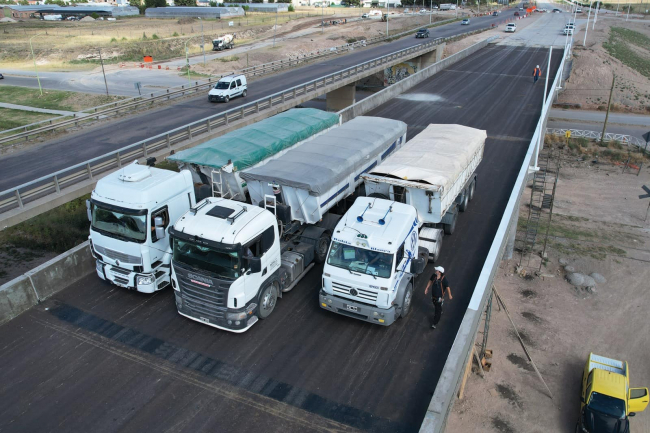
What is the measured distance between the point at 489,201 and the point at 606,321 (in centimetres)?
785

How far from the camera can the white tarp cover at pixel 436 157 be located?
15.0 m

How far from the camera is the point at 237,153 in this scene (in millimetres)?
16656

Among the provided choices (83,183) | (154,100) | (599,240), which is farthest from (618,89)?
(83,183)

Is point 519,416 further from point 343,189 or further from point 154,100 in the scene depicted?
point 154,100

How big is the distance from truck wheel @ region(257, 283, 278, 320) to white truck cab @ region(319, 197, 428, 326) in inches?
54.9

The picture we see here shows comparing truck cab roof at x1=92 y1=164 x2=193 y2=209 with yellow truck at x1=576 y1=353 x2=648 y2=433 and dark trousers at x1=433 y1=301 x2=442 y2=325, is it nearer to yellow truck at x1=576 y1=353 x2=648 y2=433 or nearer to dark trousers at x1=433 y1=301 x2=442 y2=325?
dark trousers at x1=433 y1=301 x2=442 y2=325

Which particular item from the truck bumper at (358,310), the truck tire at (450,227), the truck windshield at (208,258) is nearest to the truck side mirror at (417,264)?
the truck bumper at (358,310)

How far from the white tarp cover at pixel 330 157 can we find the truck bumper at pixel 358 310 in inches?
136

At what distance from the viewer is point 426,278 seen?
14422 mm

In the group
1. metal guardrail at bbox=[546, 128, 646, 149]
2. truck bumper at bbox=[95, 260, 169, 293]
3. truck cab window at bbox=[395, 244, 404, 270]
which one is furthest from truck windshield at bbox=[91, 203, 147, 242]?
metal guardrail at bbox=[546, 128, 646, 149]

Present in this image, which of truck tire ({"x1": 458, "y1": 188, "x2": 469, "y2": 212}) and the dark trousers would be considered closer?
the dark trousers

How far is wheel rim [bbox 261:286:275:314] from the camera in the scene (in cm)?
1250

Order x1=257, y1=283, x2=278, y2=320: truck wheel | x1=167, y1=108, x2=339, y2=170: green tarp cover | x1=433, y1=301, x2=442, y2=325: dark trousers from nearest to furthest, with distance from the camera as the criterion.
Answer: x1=433, y1=301, x2=442, y2=325: dark trousers
x1=257, y1=283, x2=278, y2=320: truck wheel
x1=167, y1=108, x2=339, y2=170: green tarp cover

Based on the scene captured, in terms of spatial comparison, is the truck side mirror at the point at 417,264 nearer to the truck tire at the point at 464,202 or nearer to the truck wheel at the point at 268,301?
the truck wheel at the point at 268,301
